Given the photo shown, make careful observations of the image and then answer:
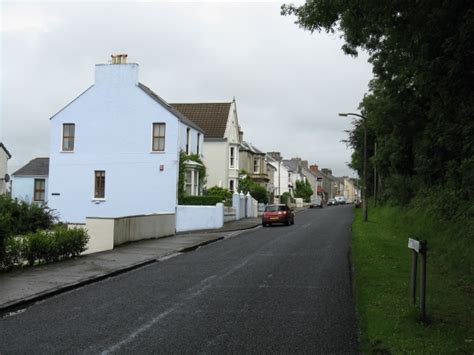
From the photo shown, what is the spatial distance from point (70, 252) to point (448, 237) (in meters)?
11.8

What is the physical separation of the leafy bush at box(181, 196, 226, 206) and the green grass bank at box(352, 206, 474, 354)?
1620cm

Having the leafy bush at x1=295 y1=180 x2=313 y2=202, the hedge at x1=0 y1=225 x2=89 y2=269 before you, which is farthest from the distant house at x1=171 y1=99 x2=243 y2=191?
the leafy bush at x1=295 y1=180 x2=313 y2=202

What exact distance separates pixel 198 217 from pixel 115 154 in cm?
888

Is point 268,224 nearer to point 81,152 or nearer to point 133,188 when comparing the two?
point 133,188

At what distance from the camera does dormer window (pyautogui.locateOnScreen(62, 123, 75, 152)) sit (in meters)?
36.8

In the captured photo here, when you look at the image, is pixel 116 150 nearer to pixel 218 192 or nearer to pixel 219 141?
pixel 218 192

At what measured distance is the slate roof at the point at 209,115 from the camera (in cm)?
4881

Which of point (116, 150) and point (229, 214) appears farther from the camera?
point (229, 214)

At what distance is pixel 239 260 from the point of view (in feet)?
52.3

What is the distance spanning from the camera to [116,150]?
35.7m

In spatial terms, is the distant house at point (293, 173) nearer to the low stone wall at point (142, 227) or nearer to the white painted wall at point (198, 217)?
the white painted wall at point (198, 217)

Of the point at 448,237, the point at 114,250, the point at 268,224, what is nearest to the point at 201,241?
the point at 114,250

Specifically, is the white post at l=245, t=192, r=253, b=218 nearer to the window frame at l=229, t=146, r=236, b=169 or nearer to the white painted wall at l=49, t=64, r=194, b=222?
the window frame at l=229, t=146, r=236, b=169

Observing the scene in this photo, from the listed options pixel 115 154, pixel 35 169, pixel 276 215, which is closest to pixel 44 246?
pixel 276 215
